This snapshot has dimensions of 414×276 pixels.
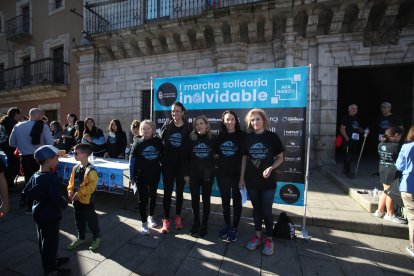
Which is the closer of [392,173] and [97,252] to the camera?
[97,252]

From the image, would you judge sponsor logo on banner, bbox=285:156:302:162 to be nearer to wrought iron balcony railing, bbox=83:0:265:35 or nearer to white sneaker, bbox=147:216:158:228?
white sneaker, bbox=147:216:158:228

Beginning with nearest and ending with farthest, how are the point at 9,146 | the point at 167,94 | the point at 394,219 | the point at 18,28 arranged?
the point at 394,219 < the point at 167,94 < the point at 9,146 < the point at 18,28

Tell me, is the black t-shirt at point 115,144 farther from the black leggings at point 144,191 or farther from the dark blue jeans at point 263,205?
the dark blue jeans at point 263,205

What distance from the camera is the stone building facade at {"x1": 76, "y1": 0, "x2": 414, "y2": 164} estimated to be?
21.5ft

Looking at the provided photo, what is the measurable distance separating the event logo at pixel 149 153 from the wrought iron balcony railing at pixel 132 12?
6.86m

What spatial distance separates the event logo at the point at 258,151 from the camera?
115 inches

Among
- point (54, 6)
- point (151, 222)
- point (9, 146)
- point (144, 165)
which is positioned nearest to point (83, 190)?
point (144, 165)

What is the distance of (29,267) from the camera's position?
8.63ft

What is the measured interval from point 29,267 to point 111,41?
8907mm

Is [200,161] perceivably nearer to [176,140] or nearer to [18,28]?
[176,140]

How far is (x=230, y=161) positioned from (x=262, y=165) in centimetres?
46

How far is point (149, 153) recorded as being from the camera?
134 inches

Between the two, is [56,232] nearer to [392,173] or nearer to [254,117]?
[254,117]

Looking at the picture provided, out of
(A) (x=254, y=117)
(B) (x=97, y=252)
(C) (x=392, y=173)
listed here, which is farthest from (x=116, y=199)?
(C) (x=392, y=173)
